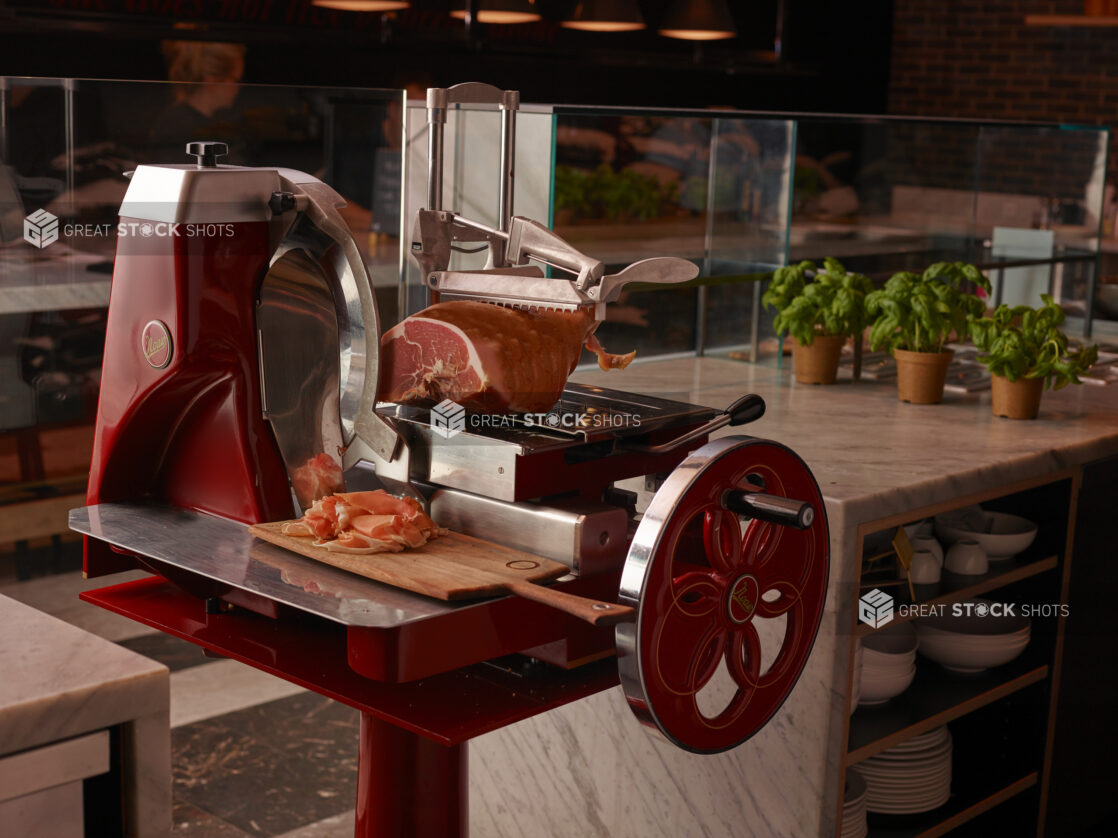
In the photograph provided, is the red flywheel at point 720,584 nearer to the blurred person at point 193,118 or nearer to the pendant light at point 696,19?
the blurred person at point 193,118

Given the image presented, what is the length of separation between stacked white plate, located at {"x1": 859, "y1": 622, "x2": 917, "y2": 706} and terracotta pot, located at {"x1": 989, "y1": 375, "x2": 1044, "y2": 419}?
500 mm

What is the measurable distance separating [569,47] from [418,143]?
3869 mm

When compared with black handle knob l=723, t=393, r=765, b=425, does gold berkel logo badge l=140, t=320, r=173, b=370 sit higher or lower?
higher

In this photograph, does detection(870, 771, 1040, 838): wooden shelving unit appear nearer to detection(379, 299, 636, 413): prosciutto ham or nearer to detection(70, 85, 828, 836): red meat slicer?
detection(70, 85, 828, 836): red meat slicer

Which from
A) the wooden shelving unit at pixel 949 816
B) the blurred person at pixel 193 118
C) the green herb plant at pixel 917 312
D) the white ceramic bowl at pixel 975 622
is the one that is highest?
the blurred person at pixel 193 118

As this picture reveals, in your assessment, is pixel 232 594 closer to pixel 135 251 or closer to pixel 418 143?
pixel 135 251

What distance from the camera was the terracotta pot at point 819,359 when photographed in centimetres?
262

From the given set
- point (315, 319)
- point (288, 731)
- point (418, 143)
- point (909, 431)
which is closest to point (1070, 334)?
point (909, 431)

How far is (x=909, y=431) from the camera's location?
2.27 metres

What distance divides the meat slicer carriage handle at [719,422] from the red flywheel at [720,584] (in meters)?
0.12

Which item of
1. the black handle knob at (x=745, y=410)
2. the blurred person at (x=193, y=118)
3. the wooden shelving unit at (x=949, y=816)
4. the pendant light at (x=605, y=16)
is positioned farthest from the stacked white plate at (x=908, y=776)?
the pendant light at (x=605, y=16)

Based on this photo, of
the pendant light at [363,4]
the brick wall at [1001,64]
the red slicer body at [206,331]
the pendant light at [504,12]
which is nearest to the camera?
the red slicer body at [206,331]

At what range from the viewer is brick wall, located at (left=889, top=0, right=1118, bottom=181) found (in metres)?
6.84

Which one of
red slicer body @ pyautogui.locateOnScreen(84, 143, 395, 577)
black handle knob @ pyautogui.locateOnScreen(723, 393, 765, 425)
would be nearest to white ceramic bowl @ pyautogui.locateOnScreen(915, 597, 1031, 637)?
black handle knob @ pyautogui.locateOnScreen(723, 393, 765, 425)
